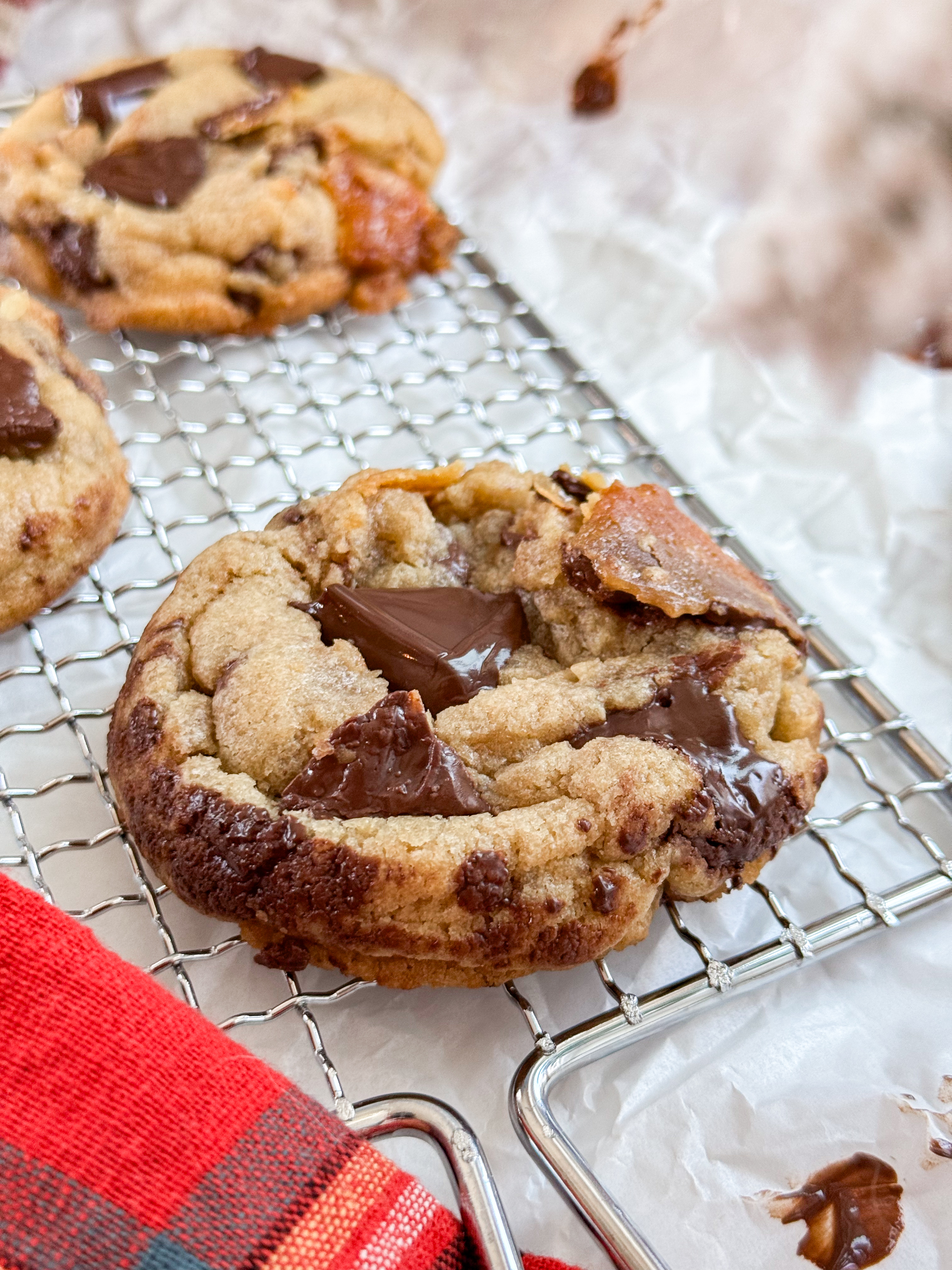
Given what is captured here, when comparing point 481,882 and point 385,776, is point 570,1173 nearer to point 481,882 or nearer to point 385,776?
point 481,882

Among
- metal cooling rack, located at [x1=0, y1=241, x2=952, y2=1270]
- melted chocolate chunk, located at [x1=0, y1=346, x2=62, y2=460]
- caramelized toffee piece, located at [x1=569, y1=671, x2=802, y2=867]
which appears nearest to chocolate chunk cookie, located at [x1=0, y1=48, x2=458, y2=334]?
metal cooling rack, located at [x1=0, y1=241, x2=952, y2=1270]

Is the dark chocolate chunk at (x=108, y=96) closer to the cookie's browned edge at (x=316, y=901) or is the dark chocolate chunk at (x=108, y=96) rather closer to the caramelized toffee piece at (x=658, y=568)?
the caramelized toffee piece at (x=658, y=568)

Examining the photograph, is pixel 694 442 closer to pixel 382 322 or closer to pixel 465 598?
pixel 382 322

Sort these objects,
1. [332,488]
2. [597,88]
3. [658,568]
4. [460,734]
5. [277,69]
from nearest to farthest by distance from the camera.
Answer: [460,734], [658,568], [332,488], [277,69], [597,88]

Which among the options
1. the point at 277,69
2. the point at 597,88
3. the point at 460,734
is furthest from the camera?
the point at 597,88

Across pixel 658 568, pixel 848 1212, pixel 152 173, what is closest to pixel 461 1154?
pixel 848 1212

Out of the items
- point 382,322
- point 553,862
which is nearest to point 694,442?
point 382,322

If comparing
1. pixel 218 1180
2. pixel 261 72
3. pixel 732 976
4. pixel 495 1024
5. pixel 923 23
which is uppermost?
pixel 923 23
